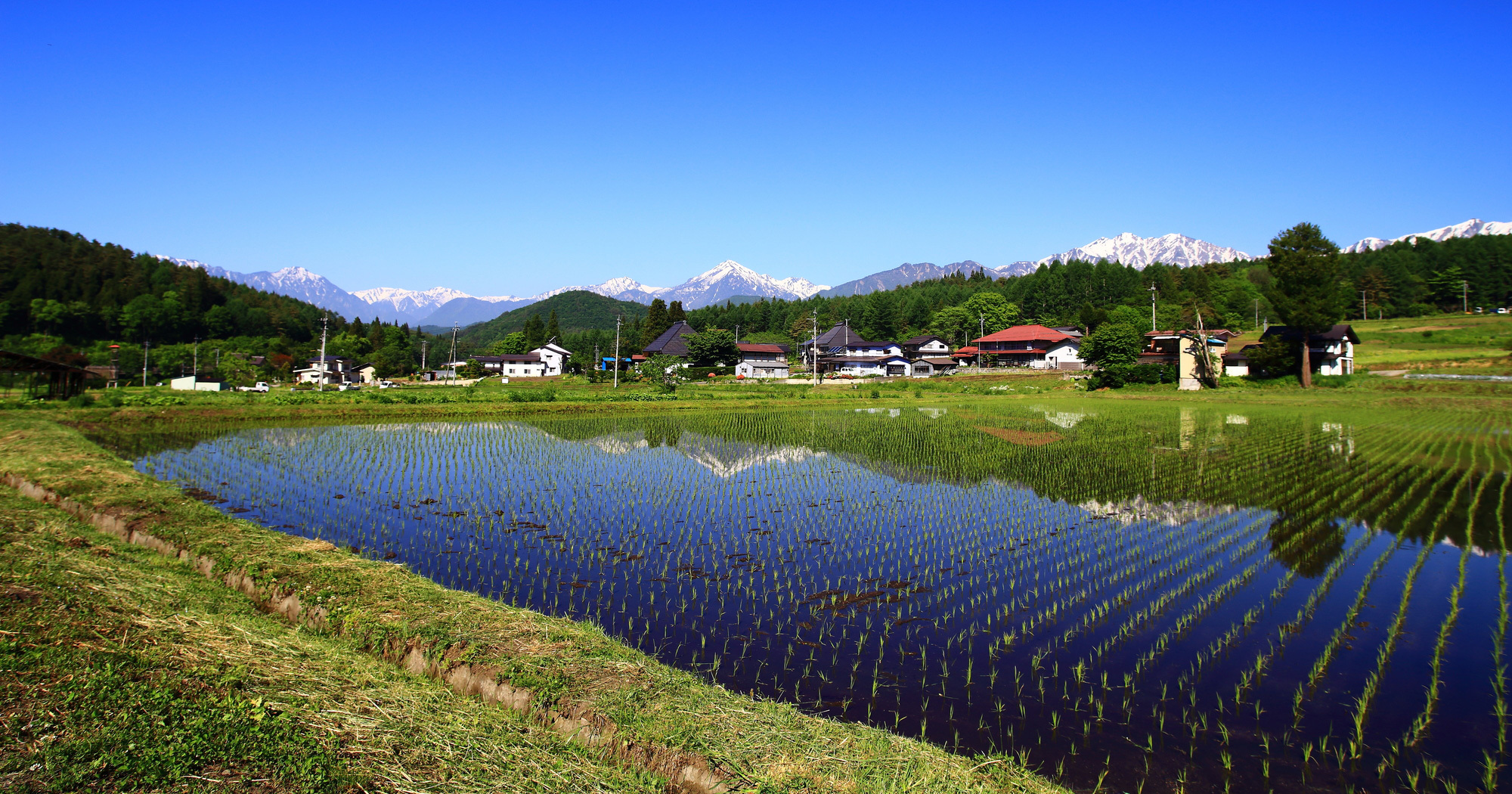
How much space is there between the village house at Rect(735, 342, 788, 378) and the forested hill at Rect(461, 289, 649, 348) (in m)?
74.3

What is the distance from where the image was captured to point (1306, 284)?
3378cm

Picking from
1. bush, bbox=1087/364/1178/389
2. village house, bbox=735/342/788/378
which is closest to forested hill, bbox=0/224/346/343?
village house, bbox=735/342/788/378

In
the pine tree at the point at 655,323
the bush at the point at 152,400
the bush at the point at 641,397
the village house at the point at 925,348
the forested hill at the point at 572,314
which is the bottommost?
the bush at the point at 641,397

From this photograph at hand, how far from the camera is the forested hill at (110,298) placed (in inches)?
2330

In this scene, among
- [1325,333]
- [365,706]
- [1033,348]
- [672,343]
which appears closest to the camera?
[365,706]

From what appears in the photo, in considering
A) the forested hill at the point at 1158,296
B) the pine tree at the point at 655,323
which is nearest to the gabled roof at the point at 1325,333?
the forested hill at the point at 1158,296

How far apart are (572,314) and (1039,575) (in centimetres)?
14720

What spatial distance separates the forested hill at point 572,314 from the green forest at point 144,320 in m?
54.1

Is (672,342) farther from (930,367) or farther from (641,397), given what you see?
(641,397)

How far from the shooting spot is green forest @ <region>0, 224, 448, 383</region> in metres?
52.8

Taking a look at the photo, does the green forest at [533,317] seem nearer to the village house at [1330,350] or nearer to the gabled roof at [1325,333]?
the gabled roof at [1325,333]

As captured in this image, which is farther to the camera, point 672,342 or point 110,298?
point 672,342

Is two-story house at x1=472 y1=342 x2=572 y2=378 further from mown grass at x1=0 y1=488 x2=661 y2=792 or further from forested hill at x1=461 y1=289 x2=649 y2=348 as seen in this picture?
forested hill at x1=461 y1=289 x2=649 y2=348

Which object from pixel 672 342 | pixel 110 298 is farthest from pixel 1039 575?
pixel 110 298
